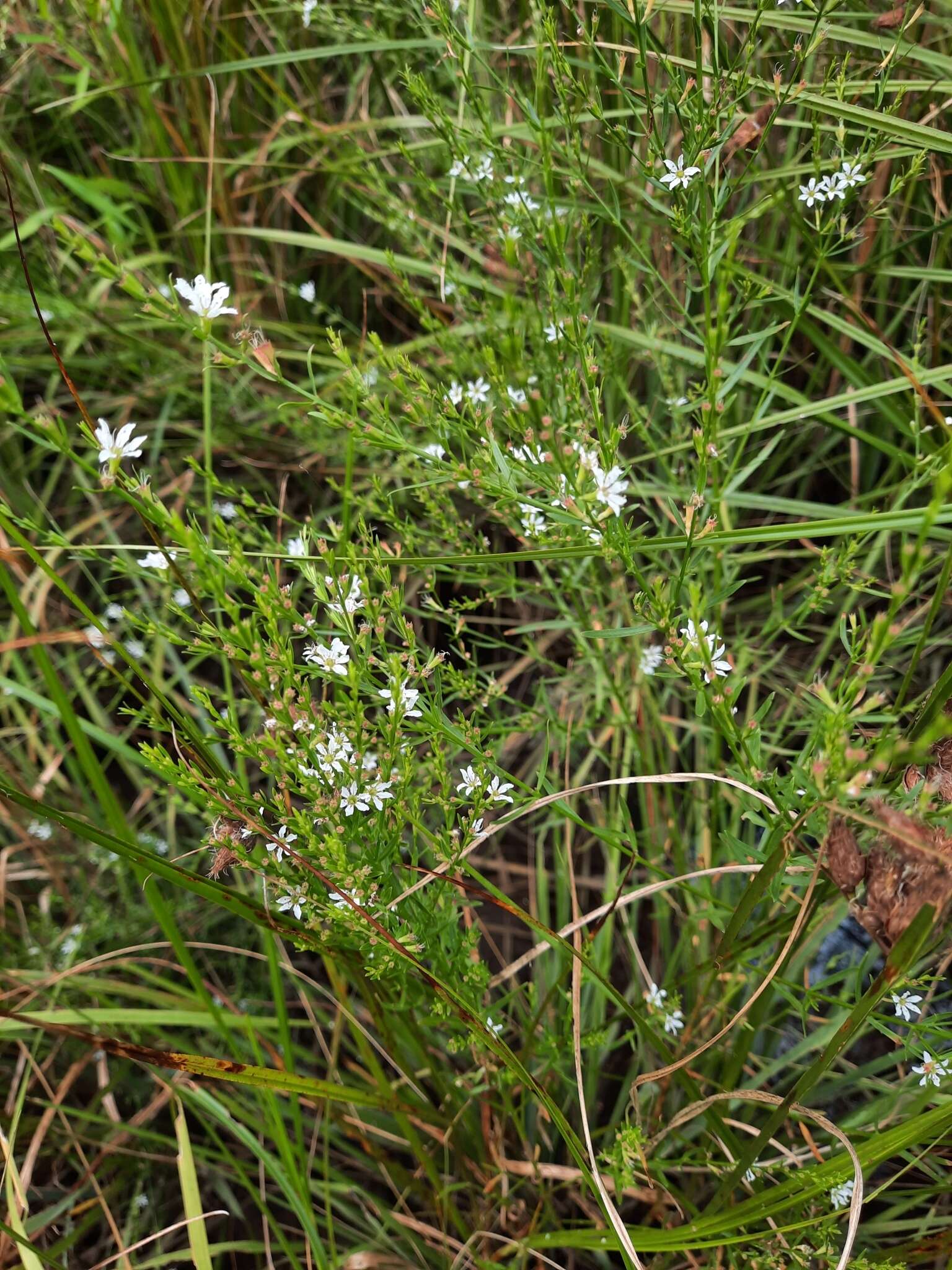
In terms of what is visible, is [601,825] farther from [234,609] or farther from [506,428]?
[234,609]

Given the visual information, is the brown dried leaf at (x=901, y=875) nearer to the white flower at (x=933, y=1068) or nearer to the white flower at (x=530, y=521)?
the white flower at (x=933, y=1068)

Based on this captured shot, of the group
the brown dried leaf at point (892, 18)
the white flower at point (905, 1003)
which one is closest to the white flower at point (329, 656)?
the white flower at point (905, 1003)

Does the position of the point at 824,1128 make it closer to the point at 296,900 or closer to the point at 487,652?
the point at 296,900

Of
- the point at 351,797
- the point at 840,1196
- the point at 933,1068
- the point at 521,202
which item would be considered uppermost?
the point at 521,202

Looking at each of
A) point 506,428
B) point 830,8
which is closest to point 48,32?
point 506,428

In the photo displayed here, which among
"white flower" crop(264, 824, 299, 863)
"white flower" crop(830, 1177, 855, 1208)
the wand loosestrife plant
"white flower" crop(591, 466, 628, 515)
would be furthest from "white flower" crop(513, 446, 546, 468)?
"white flower" crop(830, 1177, 855, 1208)

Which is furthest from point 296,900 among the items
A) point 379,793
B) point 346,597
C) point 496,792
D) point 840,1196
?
point 840,1196

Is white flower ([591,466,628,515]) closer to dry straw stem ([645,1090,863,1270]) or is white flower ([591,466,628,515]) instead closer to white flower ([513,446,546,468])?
white flower ([513,446,546,468])
